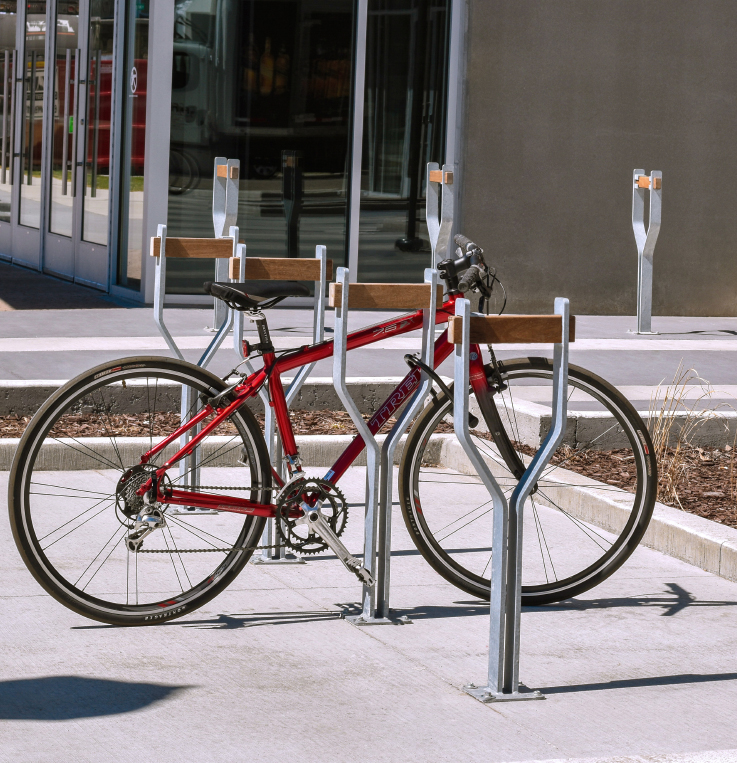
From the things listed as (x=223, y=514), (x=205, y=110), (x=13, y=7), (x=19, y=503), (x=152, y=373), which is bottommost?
(x=223, y=514)

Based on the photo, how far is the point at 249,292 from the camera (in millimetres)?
4793

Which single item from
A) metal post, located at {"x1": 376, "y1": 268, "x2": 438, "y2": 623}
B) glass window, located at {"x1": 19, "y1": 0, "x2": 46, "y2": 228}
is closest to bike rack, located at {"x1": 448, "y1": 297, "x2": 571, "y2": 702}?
metal post, located at {"x1": 376, "y1": 268, "x2": 438, "y2": 623}

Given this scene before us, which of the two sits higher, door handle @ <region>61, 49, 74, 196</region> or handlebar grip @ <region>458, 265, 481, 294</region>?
door handle @ <region>61, 49, 74, 196</region>

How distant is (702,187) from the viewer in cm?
1440

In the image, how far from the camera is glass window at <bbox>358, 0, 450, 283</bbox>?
13.8 meters

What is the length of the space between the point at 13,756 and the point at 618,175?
37.8 feet

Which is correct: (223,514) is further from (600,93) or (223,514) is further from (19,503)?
(600,93)

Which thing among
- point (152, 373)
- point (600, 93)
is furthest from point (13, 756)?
point (600, 93)

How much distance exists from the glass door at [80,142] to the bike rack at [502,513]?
10.8 metres

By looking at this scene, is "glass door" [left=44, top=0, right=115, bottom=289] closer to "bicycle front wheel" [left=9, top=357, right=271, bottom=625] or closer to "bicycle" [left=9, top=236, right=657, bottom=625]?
"bicycle front wheel" [left=9, top=357, right=271, bottom=625]

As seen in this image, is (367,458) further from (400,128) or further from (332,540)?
(400,128)

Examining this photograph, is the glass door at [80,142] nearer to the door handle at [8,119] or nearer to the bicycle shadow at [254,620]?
the door handle at [8,119]

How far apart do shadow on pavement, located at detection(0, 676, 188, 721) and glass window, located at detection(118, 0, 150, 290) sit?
384 inches

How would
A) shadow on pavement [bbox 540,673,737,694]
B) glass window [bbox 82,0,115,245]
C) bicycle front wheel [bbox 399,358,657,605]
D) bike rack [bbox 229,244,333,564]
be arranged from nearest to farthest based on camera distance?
shadow on pavement [bbox 540,673,737,694]
bicycle front wheel [bbox 399,358,657,605]
bike rack [bbox 229,244,333,564]
glass window [bbox 82,0,115,245]
